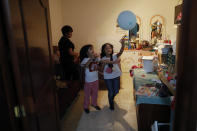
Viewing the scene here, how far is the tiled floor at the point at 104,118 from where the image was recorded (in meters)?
2.17

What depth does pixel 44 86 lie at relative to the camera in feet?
4.36

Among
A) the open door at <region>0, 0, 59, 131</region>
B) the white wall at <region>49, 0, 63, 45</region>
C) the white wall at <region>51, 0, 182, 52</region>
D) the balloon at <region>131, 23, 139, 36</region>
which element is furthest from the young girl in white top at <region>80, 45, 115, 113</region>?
the balloon at <region>131, 23, 139, 36</region>

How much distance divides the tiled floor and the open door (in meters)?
0.79

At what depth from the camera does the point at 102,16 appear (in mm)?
4824

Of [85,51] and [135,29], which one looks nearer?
[85,51]

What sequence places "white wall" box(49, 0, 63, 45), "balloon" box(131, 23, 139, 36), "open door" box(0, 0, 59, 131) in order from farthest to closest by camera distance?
"balloon" box(131, 23, 139, 36) < "white wall" box(49, 0, 63, 45) < "open door" box(0, 0, 59, 131)

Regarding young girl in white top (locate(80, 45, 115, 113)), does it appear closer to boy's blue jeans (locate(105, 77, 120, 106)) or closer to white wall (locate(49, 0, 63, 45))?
boy's blue jeans (locate(105, 77, 120, 106))

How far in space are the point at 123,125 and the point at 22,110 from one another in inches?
63.1

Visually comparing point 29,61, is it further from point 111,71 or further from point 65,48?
point 65,48

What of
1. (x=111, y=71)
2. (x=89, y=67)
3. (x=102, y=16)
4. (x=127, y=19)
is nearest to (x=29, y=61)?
(x=89, y=67)

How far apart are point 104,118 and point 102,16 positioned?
3.32 m

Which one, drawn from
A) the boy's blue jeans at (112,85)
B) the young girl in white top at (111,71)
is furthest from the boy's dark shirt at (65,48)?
the boy's blue jeans at (112,85)

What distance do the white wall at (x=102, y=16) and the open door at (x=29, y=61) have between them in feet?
10.5

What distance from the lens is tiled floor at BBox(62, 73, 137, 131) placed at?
2167 millimetres
